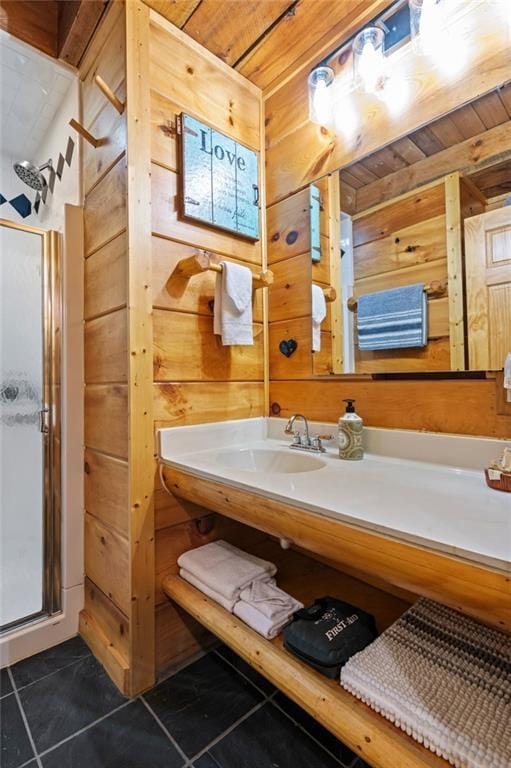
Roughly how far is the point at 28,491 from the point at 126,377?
2.81 ft

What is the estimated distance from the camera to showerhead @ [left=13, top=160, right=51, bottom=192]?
1862 mm

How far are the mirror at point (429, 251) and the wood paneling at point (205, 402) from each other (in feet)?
1.24

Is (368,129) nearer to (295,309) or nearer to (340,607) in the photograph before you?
(295,309)

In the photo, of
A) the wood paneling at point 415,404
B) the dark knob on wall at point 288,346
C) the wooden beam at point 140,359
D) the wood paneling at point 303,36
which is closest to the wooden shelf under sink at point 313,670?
the wooden beam at point 140,359

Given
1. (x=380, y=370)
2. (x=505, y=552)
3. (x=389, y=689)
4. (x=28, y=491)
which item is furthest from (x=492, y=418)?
(x=28, y=491)

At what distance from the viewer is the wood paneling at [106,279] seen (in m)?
1.22

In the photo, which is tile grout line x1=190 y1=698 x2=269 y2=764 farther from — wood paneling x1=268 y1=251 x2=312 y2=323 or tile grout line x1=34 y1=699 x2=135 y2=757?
wood paneling x1=268 y1=251 x2=312 y2=323

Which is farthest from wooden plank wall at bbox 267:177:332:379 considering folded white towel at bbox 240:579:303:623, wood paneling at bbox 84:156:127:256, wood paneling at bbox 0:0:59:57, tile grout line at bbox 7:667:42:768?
tile grout line at bbox 7:667:42:768

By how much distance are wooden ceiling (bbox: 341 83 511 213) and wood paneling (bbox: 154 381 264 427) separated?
0.80 m

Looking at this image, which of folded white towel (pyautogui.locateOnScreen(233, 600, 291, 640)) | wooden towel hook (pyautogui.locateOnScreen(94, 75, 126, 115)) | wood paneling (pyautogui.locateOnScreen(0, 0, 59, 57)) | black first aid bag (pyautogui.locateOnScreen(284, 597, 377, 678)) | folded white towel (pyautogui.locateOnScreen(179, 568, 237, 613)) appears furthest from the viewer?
wood paneling (pyautogui.locateOnScreen(0, 0, 59, 57))

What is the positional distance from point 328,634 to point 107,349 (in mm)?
1097

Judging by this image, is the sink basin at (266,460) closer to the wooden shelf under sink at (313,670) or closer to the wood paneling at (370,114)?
the wooden shelf under sink at (313,670)

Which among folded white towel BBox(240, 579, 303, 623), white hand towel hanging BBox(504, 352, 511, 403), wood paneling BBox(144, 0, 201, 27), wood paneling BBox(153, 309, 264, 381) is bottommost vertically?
folded white towel BBox(240, 579, 303, 623)

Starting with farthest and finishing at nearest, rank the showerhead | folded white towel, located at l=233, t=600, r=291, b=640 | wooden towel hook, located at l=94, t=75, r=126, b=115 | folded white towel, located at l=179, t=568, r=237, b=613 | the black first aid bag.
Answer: the showerhead, wooden towel hook, located at l=94, t=75, r=126, b=115, folded white towel, located at l=179, t=568, r=237, b=613, folded white towel, located at l=233, t=600, r=291, b=640, the black first aid bag
